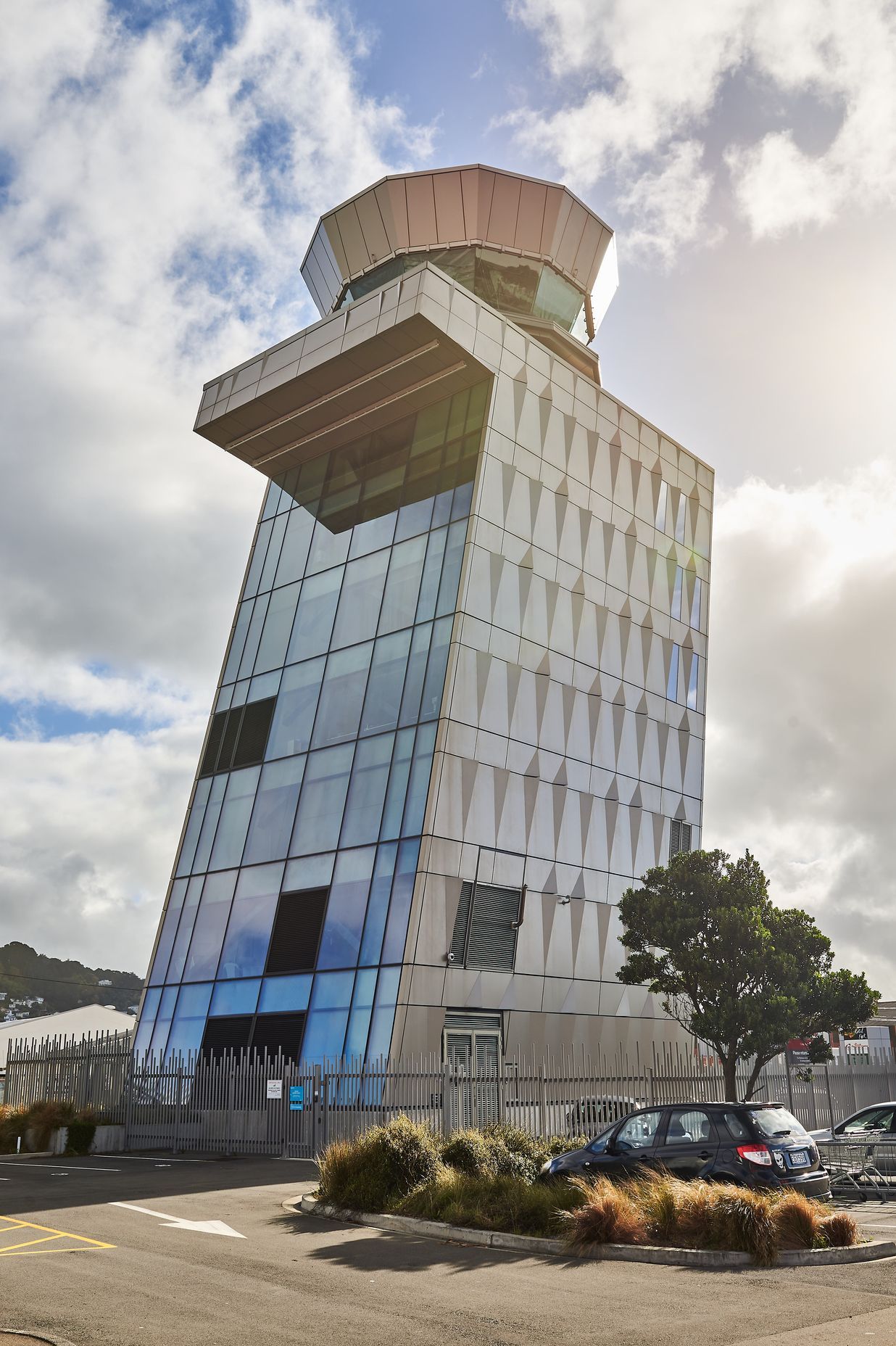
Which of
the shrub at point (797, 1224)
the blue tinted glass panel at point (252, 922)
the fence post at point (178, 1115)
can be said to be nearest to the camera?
the shrub at point (797, 1224)

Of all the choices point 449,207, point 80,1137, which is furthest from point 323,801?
point 449,207

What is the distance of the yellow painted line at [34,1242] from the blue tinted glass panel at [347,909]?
1720 centimetres

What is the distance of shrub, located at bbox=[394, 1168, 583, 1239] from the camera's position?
1405cm

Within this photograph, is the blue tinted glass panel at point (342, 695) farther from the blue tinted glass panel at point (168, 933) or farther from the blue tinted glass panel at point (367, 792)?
the blue tinted glass panel at point (168, 933)

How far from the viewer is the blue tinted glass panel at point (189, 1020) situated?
113 feet

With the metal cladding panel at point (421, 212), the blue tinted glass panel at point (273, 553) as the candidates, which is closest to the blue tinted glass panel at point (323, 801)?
the blue tinted glass panel at point (273, 553)

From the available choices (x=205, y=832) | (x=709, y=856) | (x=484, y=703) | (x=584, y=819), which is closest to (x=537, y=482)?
(x=484, y=703)

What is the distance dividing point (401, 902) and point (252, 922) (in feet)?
21.4

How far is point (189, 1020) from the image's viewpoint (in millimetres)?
35062

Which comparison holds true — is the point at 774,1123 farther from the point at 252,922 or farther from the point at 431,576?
the point at 431,576

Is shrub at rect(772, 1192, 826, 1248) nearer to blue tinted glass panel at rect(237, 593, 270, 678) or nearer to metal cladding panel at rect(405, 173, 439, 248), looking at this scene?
blue tinted glass panel at rect(237, 593, 270, 678)

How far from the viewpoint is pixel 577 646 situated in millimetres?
39469

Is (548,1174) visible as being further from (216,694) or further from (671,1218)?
(216,694)

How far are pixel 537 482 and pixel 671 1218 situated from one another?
2917cm
